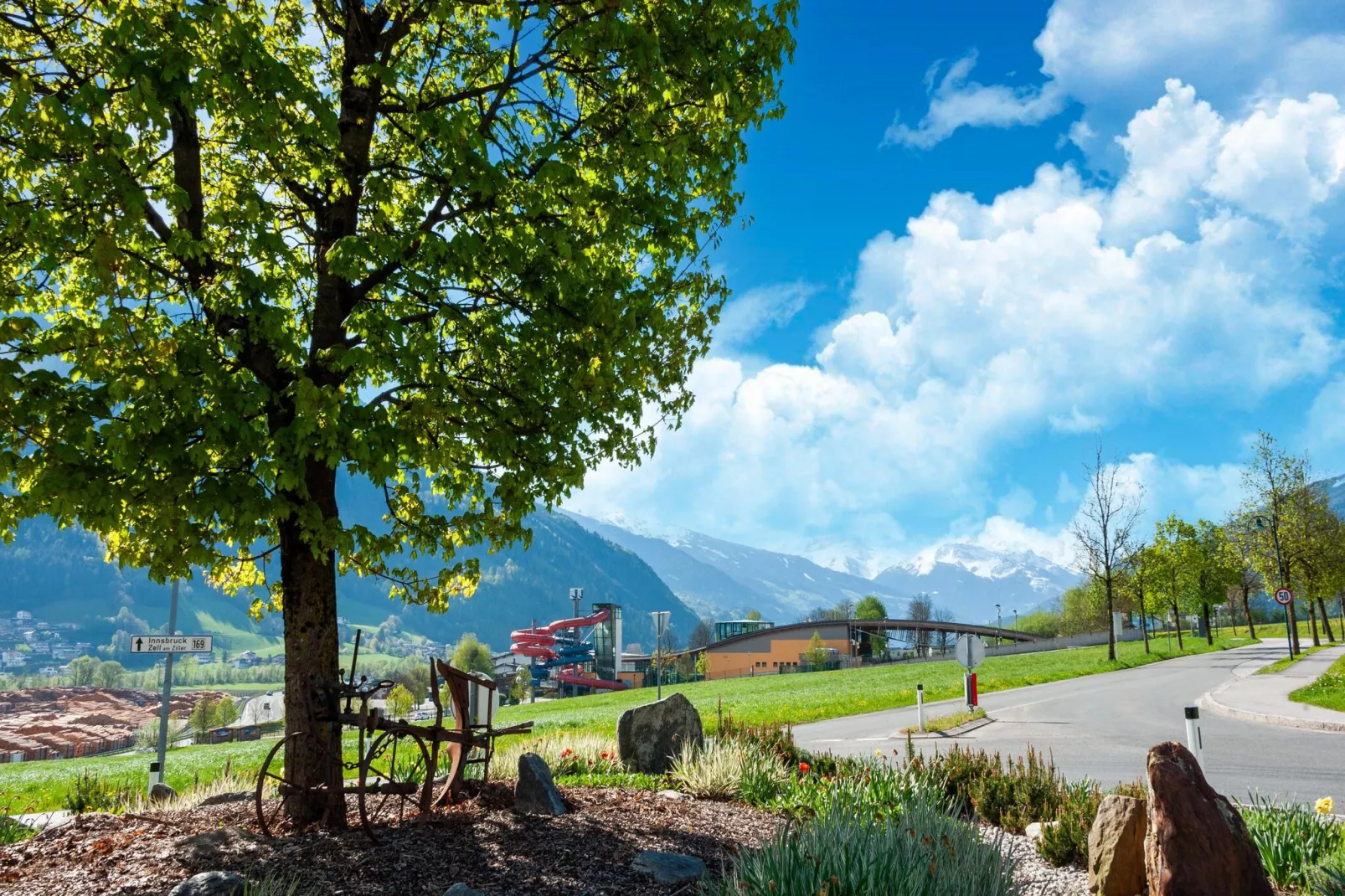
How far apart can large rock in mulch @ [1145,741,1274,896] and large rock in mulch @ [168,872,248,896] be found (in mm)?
→ 6037

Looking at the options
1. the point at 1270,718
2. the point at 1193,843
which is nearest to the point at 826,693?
the point at 1270,718

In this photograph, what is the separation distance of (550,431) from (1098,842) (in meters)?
5.91

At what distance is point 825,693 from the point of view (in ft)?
134

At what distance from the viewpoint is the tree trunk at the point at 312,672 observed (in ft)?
25.5

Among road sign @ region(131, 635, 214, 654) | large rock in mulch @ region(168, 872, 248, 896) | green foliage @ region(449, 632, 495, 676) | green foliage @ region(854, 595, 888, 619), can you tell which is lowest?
green foliage @ region(449, 632, 495, 676)

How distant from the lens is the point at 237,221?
7.15 m

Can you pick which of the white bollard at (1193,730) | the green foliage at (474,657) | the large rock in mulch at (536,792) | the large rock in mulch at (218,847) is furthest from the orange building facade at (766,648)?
the large rock in mulch at (218,847)

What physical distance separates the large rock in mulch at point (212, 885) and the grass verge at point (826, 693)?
45.1 feet

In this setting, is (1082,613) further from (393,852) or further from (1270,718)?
(393,852)

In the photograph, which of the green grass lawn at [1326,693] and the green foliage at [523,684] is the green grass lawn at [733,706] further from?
the green foliage at [523,684]

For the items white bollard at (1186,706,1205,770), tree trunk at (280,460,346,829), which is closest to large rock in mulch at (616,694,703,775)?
tree trunk at (280,460,346,829)

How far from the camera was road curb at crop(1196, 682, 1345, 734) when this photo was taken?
722 inches

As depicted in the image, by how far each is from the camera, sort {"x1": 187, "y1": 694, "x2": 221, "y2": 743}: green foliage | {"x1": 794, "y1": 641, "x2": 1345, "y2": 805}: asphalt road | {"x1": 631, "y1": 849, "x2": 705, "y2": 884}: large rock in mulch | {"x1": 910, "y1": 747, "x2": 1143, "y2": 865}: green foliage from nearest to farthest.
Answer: {"x1": 631, "y1": 849, "x2": 705, "y2": 884}: large rock in mulch, {"x1": 910, "y1": 747, "x2": 1143, "y2": 865}: green foliage, {"x1": 794, "y1": 641, "x2": 1345, "y2": 805}: asphalt road, {"x1": 187, "y1": 694, "x2": 221, "y2": 743}: green foliage

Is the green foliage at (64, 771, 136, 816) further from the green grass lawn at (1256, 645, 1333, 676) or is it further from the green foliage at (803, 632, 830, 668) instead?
the green foliage at (803, 632, 830, 668)
